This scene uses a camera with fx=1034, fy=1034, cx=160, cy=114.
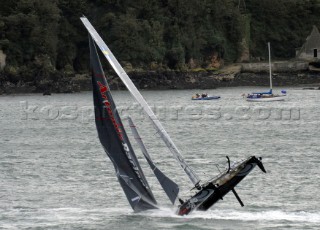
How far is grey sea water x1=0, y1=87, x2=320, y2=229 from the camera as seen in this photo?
3170cm

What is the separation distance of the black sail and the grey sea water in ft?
2.31

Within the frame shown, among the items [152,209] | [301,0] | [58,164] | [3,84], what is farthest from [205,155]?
[301,0]

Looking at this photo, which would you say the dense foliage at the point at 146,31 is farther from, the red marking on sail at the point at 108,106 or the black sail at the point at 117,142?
the red marking on sail at the point at 108,106

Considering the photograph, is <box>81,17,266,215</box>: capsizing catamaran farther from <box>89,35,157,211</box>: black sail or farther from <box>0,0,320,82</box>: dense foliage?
<box>0,0,320,82</box>: dense foliage

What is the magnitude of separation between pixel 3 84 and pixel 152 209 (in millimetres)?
92458

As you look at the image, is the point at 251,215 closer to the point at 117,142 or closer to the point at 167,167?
→ the point at 117,142

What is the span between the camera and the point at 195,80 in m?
132

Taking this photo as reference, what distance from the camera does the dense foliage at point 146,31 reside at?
420 feet

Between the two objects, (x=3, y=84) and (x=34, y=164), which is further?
(x=3, y=84)

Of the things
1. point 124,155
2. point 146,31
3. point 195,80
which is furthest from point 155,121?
point 146,31

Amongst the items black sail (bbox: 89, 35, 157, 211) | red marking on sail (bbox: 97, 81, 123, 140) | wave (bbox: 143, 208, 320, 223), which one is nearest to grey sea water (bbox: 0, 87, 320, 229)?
wave (bbox: 143, 208, 320, 223)

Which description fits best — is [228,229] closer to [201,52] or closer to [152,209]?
[152,209]

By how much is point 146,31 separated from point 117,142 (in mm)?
102979

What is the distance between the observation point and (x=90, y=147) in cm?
5566
